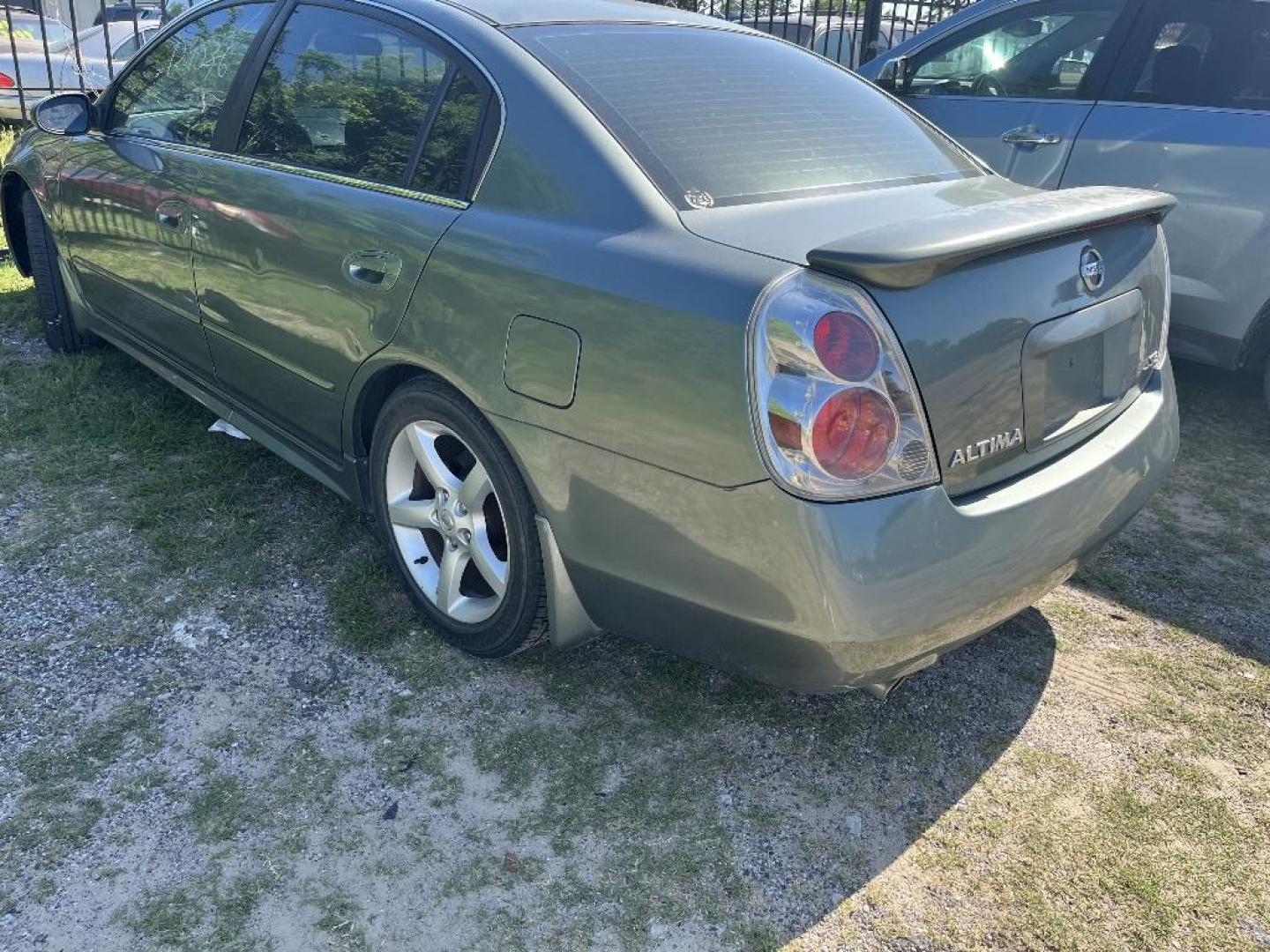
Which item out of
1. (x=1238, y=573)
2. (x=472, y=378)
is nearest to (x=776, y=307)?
(x=472, y=378)

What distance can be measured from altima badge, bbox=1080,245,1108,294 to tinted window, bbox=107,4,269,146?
255 cm

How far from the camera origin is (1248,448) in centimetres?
425

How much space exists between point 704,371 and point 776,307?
0.18m

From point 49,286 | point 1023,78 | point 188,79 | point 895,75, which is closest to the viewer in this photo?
point 188,79

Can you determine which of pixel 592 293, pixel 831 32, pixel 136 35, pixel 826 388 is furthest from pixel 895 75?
pixel 136 35

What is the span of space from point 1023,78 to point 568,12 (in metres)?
2.83

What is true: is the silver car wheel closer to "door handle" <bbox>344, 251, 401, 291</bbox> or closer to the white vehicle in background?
"door handle" <bbox>344, 251, 401, 291</bbox>

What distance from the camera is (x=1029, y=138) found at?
4.70 metres

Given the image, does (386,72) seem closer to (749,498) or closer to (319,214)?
(319,214)

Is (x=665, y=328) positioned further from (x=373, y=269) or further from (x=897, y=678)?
(x=373, y=269)

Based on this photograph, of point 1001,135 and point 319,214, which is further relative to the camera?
point 1001,135

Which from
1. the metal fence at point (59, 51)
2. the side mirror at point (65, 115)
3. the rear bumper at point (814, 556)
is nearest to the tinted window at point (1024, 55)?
the rear bumper at point (814, 556)

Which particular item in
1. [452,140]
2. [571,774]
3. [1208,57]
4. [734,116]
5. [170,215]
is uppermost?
[1208,57]

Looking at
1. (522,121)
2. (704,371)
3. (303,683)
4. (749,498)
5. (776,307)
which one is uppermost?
(522,121)
